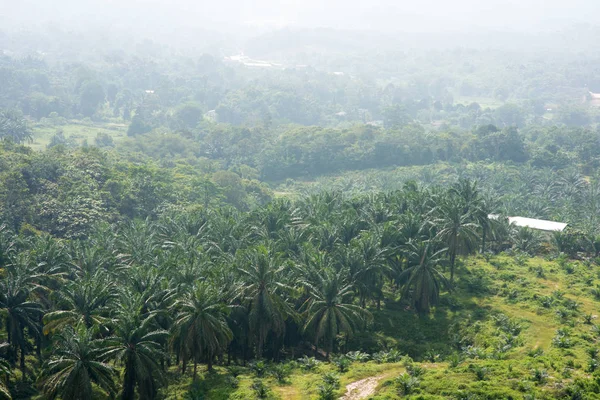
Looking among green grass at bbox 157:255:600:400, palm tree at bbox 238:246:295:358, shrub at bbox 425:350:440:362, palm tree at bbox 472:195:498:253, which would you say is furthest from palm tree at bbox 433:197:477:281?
palm tree at bbox 238:246:295:358

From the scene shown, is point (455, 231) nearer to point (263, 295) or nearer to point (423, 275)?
point (423, 275)

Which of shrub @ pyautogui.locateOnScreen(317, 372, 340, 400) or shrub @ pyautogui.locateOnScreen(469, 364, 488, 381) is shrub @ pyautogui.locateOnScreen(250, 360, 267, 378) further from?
shrub @ pyautogui.locateOnScreen(469, 364, 488, 381)

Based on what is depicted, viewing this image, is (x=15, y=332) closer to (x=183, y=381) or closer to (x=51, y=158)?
(x=183, y=381)

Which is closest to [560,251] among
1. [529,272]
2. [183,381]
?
[529,272]

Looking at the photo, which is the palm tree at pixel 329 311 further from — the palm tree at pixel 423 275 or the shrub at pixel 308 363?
the palm tree at pixel 423 275

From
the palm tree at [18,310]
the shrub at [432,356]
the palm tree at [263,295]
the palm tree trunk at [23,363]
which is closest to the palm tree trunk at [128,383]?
the palm tree at [263,295]
